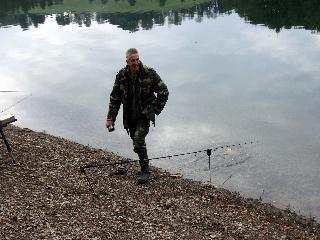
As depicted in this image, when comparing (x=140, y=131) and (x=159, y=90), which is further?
(x=140, y=131)

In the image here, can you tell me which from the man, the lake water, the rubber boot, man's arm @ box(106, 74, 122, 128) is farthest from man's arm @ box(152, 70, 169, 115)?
the lake water

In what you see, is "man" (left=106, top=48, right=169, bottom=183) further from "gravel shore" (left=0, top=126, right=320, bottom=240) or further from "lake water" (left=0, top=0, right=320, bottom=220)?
"lake water" (left=0, top=0, right=320, bottom=220)

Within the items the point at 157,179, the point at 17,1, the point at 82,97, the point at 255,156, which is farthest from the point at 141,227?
the point at 17,1

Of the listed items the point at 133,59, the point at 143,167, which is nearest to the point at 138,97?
the point at 133,59

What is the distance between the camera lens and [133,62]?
35.0 ft

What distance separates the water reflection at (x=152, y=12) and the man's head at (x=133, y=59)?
37.8 m

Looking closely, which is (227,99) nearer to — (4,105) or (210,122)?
(210,122)


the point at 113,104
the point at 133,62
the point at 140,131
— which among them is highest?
the point at 133,62

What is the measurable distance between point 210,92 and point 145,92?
17.1m

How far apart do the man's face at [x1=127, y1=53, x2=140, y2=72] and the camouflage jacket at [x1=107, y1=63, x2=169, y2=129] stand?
168 millimetres

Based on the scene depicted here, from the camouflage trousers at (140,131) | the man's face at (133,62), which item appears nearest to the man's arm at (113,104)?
the camouflage trousers at (140,131)

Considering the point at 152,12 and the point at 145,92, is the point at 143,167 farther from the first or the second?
the point at 152,12

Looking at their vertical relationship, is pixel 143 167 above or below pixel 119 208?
above

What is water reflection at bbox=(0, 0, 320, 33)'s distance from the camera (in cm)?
5750
